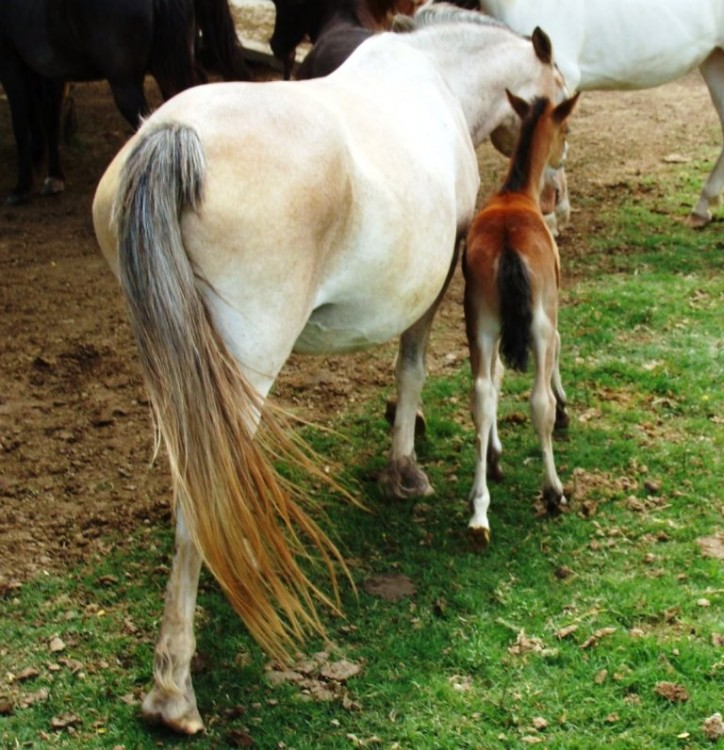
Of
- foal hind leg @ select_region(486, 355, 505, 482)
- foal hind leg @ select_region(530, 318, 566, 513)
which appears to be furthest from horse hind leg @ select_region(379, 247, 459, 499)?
foal hind leg @ select_region(530, 318, 566, 513)

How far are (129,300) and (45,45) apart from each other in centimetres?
501

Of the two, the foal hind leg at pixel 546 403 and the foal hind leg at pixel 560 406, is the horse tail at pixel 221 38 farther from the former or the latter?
the foal hind leg at pixel 546 403

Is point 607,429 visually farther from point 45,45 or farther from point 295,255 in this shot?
point 45,45

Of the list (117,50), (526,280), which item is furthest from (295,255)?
(117,50)

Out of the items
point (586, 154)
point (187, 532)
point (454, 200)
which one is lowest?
point (586, 154)

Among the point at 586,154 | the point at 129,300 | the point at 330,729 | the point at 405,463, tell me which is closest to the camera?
the point at 129,300

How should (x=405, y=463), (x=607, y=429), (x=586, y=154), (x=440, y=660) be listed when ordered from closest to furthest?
(x=440, y=660) → (x=405, y=463) → (x=607, y=429) → (x=586, y=154)

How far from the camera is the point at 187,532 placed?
3047 millimetres

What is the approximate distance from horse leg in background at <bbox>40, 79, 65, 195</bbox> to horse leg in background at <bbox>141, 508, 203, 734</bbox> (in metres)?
5.70

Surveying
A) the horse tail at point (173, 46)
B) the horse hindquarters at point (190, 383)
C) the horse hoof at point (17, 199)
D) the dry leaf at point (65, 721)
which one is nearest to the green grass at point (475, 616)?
the dry leaf at point (65, 721)

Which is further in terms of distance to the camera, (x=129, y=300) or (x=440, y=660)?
(x=440, y=660)

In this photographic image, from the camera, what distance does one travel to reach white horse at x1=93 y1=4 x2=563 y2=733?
2.91 meters

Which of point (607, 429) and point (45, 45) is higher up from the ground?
point (45, 45)

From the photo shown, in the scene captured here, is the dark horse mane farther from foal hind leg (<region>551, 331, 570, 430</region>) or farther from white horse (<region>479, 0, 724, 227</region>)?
white horse (<region>479, 0, 724, 227</region>)
